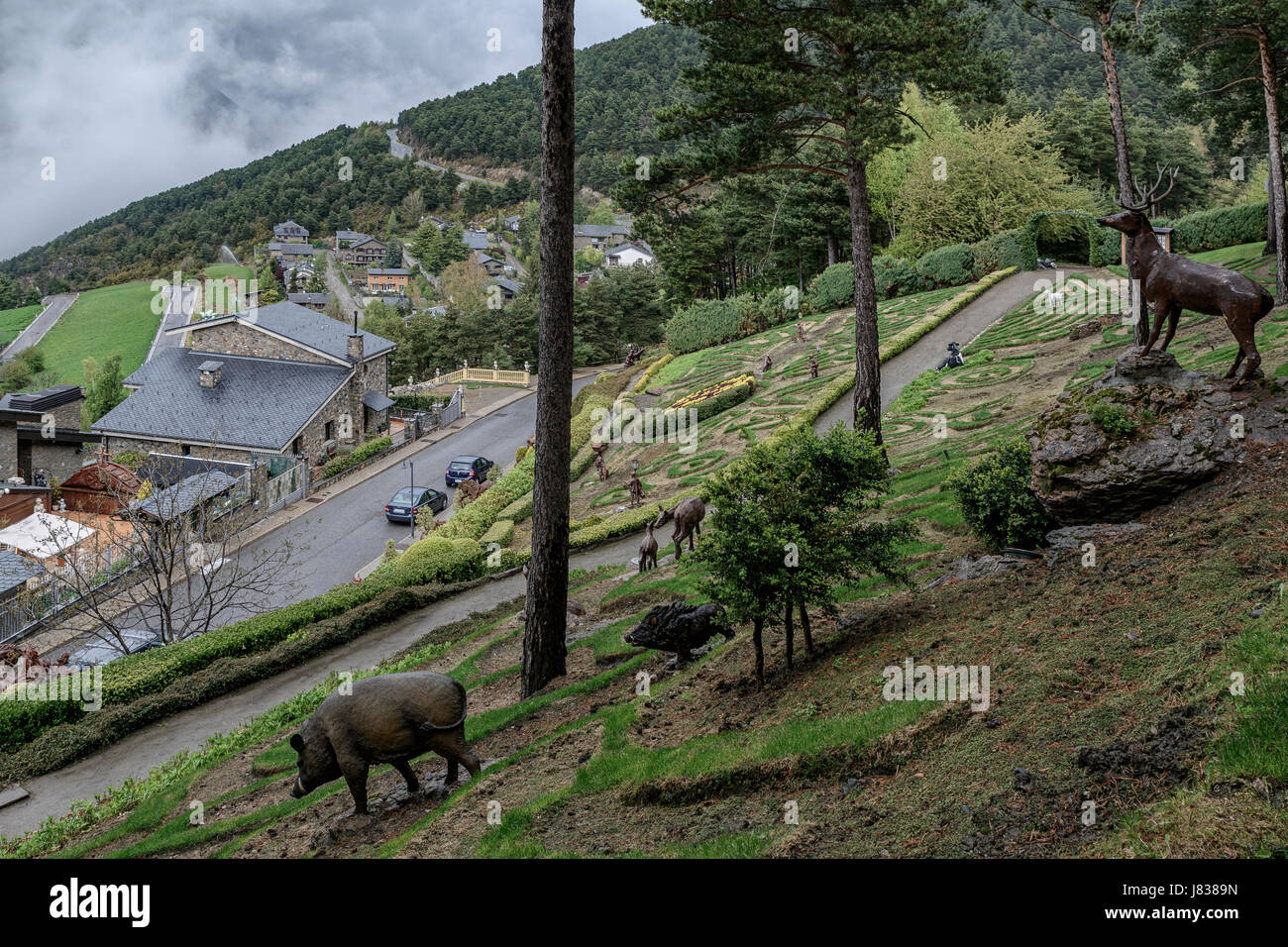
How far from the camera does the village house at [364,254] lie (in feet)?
566

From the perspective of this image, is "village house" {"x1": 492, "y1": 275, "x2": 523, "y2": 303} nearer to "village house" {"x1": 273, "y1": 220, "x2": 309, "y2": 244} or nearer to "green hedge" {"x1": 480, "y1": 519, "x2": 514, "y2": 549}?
"village house" {"x1": 273, "y1": 220, "x2": 309, "y2": 244}

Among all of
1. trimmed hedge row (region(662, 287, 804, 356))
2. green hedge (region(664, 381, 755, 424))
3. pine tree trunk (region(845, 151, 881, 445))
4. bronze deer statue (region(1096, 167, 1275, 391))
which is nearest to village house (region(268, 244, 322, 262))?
trimmed hedge row (region(662, 287, 804, 356))

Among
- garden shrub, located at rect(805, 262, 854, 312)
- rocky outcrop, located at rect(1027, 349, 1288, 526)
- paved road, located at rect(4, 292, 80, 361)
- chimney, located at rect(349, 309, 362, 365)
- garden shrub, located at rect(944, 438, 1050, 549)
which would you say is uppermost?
paved road, located at rect(4, 292, 80, 361)

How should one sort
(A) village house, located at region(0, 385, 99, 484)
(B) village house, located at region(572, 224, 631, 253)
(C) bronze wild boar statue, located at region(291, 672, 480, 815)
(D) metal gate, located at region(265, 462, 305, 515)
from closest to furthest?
(C) bronze wild boar statue, located at region(291, 672, 480, 815) → (D) metal gate, located at region(265, 462, 305, 515) → (A) village house, located at region(0, 385, 99, 484) → (B) village house, located at region(572, 224, 631, 253)

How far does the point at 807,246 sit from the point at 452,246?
332 feet

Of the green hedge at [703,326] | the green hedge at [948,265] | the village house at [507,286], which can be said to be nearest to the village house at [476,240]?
the village house at [507,286]

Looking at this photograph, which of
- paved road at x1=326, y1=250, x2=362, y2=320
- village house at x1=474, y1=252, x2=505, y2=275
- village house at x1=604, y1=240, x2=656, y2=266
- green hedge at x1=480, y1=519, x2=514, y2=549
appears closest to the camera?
green hedge at x1=480, y1=519, x2=514, y2=549

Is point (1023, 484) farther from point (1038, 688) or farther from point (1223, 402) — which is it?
point (1038, 688)

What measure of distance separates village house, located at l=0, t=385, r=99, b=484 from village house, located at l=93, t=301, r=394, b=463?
1.80 m

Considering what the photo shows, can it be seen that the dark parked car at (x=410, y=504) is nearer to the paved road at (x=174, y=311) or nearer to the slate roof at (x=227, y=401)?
the slate roof at (x=227, y=401)

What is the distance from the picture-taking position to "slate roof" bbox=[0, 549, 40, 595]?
27188 millimetres

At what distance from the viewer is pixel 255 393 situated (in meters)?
49.7

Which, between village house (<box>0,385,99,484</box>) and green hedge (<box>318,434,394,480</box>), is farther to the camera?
village house (<box>0,385,99,484</box>)
